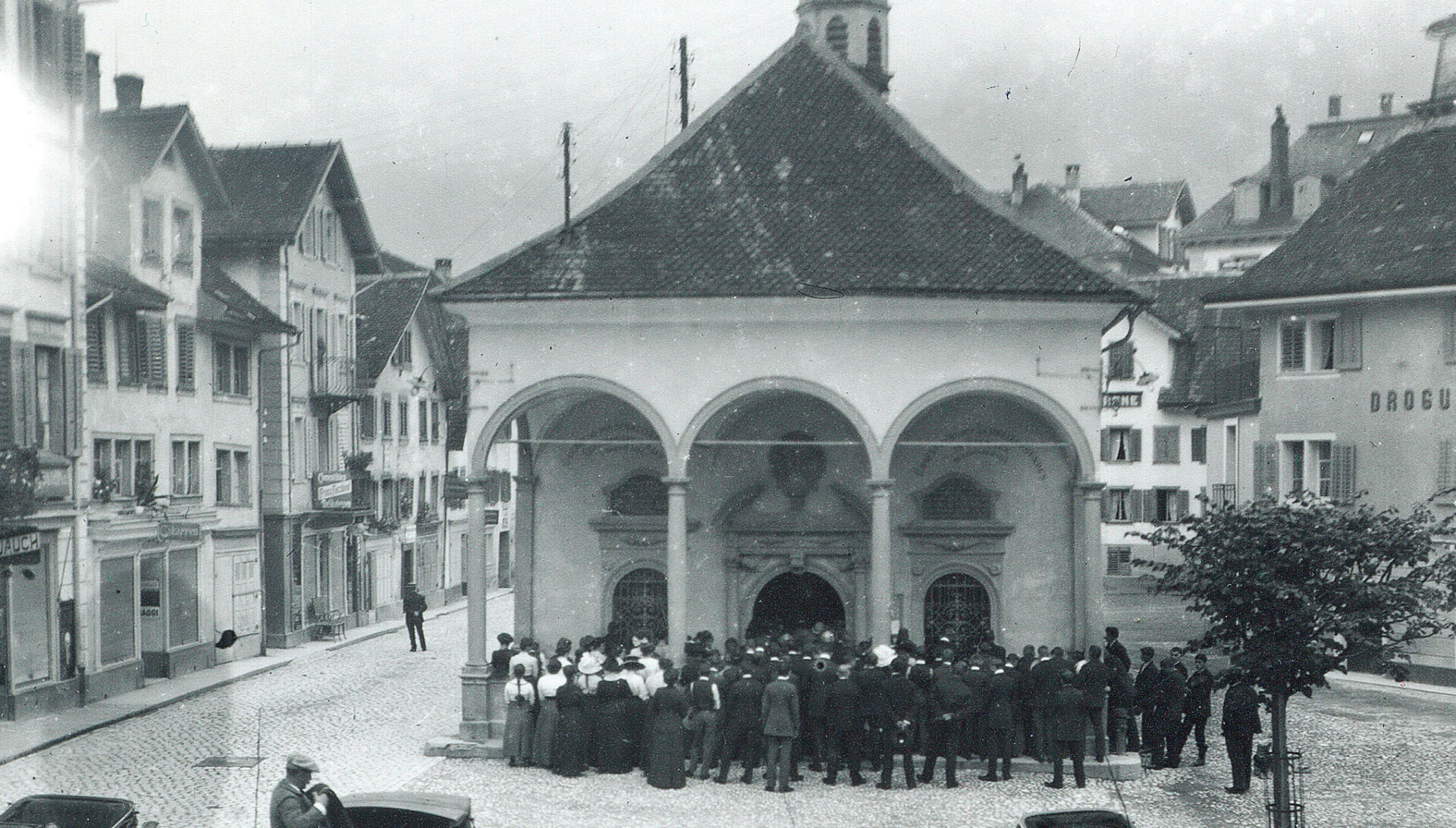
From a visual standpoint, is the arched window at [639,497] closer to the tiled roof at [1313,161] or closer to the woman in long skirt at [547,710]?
the woman in long skirt at [547,710]

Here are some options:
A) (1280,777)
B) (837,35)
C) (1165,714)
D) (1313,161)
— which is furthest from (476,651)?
(1313,161)

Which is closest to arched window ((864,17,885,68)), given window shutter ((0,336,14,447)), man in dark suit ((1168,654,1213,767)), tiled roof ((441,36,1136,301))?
tiled roof ((441,36,1136,301))

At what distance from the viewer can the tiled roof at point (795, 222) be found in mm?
23484

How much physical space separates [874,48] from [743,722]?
1337 cm

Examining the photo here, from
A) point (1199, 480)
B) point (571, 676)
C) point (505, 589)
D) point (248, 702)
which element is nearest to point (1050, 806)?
point (571, 676)

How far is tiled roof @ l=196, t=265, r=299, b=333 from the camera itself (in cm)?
3394

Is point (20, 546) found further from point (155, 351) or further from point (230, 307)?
A: point (230, 307)

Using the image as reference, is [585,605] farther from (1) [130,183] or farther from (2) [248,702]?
(1) [130,183]

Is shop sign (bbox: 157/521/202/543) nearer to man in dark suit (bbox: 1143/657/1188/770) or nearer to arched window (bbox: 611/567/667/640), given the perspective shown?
arched window (bbox: 611/567/667/640)

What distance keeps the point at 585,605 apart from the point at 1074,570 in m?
7.13

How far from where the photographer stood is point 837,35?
97.4 feet

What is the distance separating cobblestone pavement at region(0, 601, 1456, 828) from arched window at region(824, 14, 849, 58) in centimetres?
1216

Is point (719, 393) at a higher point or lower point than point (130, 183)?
lower

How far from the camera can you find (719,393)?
23812 mm
